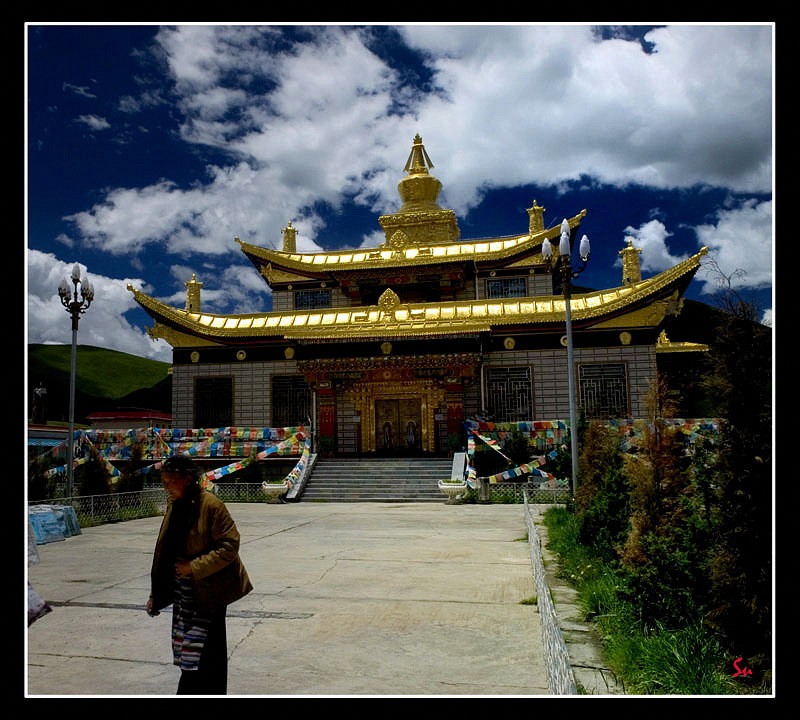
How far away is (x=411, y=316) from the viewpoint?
2638 cm

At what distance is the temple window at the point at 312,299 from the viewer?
3206cm

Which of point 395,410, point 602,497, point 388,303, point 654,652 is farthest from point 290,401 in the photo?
point 654,652

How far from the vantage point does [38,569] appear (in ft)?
29.3

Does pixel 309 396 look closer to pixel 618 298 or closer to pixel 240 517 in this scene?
pixel 240 517

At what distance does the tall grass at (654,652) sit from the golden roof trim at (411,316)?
738 inches

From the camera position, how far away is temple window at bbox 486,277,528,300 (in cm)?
2986

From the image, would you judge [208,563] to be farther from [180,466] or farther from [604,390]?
[604,390]

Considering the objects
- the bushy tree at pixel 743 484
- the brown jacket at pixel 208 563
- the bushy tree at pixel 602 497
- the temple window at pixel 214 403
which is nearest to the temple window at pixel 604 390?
the bushy tree at pixel 602 497

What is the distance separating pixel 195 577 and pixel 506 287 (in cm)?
2745

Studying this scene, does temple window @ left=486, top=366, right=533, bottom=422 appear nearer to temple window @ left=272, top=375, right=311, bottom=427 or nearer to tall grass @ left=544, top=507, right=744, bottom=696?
temple window @ left=272, top=375, right=311, bottom=427
